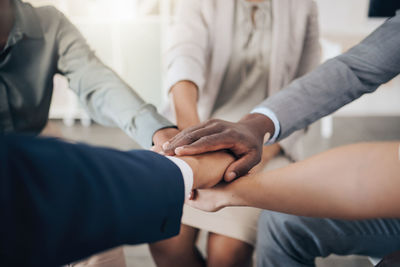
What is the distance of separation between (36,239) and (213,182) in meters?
0.37

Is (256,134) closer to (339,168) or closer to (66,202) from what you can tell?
(339,168)

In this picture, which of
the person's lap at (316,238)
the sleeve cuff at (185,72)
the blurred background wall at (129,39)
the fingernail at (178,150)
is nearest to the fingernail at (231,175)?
the fingernail at (178,150)

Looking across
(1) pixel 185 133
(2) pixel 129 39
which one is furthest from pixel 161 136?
(2) pixel 129 39

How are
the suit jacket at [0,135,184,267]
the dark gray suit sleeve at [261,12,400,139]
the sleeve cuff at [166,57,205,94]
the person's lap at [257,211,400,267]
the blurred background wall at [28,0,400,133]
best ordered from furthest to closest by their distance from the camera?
the blurred background wall at [28,0,400,133] < the sleeve cuff at [166,57,205,94] < the dark gray suit sleeve at [261,12,400,139] < the person's lap at [257,211,400,267] < the suit jacket at [0,135,184,267]

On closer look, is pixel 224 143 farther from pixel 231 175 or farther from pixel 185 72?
pixel 185 72

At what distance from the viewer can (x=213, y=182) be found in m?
0.66

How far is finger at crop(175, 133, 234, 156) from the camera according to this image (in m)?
0.66

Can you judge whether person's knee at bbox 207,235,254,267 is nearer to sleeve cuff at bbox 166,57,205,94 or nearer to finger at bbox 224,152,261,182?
finger at bbox 224,152,261,182

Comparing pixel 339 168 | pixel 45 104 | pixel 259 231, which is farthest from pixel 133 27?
pixel 339 168

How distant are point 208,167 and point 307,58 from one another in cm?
69

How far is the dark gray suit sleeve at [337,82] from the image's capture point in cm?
87

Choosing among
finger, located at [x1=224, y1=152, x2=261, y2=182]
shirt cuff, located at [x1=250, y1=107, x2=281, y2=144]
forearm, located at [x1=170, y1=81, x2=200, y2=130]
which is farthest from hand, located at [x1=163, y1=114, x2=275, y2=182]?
forearm, located at [x1=170, y1=81, x2=200, y2=130]

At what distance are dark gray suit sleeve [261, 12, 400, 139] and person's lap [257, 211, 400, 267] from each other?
213 millimetres

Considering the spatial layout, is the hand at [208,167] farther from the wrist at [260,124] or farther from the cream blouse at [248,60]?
the cream blouse at [248,60]
